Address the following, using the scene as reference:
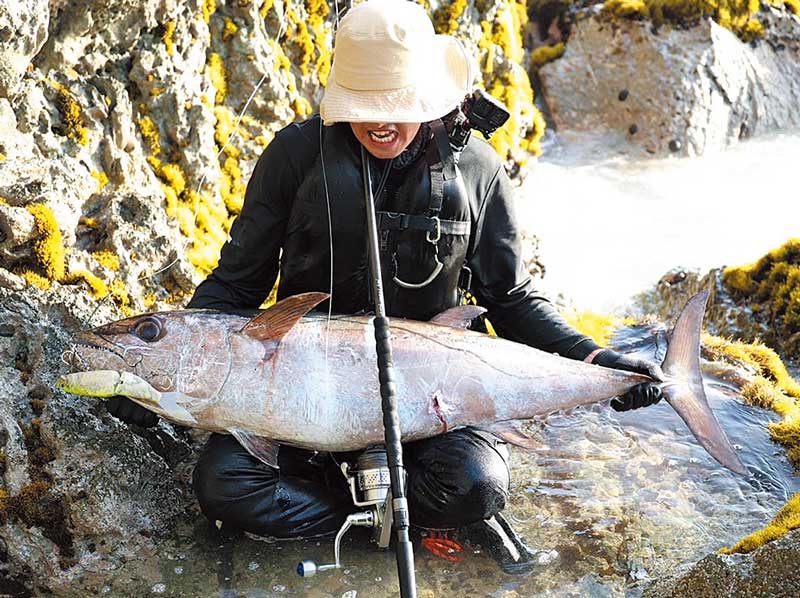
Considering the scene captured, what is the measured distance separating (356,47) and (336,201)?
67 centimetres

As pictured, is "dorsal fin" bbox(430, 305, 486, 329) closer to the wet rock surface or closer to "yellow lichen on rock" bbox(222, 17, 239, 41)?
the wet rock surface

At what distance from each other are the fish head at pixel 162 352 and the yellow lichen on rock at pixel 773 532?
2.11 m

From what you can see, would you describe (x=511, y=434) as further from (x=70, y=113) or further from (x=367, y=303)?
(x=70, y=113)

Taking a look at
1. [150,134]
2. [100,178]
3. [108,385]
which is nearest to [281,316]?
[108,385]

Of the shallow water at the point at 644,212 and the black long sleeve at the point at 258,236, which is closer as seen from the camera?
the black long sleeve at the point at 258,236

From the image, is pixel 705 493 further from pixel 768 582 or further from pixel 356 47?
pixel 356 47

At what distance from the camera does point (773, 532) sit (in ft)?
11.9

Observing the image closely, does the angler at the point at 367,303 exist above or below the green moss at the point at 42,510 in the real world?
above

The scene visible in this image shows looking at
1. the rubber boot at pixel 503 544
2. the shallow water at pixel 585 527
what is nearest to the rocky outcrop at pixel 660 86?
the shallow water at pixel 585 527

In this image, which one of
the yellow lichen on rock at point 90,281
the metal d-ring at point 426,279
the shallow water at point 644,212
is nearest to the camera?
the metal d-ring at point 426,279

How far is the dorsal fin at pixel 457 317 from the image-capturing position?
162 inches

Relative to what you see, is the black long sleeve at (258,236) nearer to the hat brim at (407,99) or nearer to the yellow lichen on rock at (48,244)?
the hat brim at (407,99)

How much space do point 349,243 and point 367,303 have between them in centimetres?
32

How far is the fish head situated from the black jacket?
1.28ft
